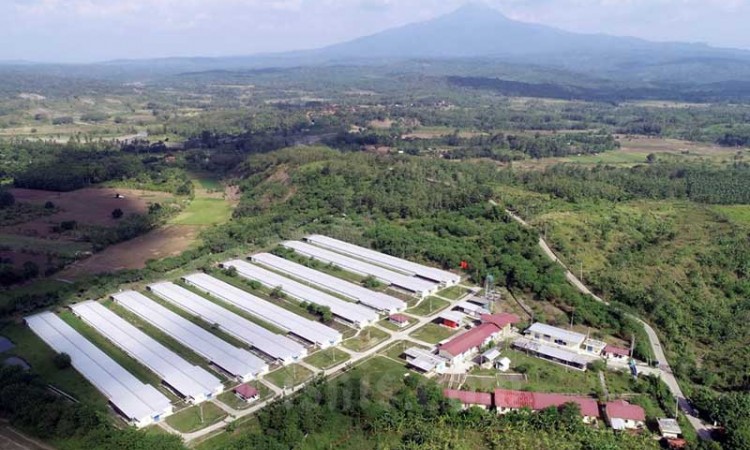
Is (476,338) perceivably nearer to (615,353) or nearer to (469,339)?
(469,339)

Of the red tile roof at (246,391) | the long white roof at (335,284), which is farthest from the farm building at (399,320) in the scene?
the red tile roof at (246,391)

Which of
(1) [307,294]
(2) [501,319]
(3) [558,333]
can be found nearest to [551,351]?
(3) [558,333]

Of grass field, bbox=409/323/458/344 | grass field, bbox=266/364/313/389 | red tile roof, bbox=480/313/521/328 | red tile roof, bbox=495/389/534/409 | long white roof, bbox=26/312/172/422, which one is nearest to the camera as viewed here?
red tile roof, bbox=495/389/534/409

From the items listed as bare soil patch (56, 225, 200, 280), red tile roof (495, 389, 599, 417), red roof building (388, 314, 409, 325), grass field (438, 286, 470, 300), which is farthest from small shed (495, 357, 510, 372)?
bare soil patch (56, 225, 200, 280)

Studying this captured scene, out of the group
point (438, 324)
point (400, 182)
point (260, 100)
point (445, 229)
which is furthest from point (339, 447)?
point (260, 100)

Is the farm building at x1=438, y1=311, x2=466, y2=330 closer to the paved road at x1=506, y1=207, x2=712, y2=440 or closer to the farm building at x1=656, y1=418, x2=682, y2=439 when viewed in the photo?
the paved road at x1=506, y1=207, x2=712, y2=440

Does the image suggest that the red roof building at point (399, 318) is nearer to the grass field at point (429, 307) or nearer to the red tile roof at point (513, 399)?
the grass field at point (429, 307)

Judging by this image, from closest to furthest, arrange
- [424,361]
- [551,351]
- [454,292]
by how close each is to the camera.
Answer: [424,361], [551,351], [454,292]

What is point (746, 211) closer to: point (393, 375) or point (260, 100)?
point (393, 375)
